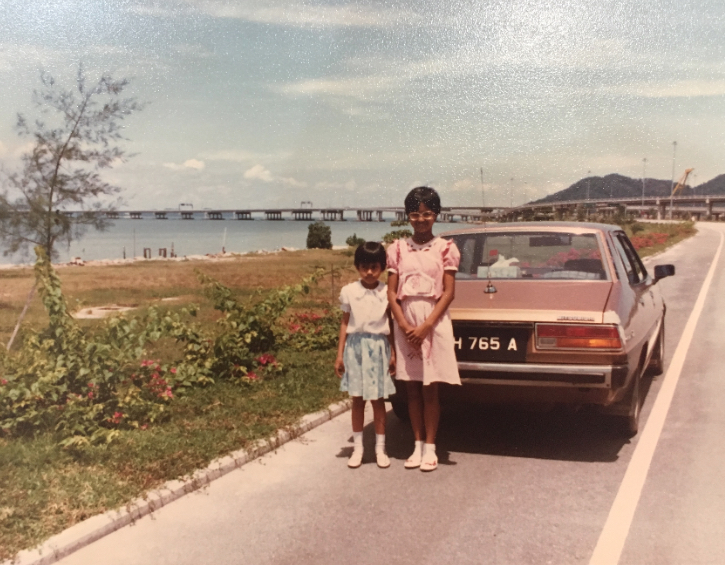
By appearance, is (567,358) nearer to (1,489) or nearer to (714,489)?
(714,489)

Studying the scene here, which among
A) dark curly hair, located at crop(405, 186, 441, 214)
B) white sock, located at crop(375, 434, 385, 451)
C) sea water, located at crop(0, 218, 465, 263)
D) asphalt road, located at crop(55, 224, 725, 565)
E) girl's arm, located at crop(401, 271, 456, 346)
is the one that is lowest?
sea water, located at crop(0, 218, 465, 263)

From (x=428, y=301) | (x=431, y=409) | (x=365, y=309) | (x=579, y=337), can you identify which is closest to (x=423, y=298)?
(x=428, y=301)

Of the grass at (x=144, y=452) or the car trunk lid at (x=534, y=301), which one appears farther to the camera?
the car trunk lid at (x=534, y=301)

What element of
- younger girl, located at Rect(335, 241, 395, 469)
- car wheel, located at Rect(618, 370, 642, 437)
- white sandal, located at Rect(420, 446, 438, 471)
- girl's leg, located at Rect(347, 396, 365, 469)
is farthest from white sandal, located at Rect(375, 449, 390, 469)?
car wheel, located at Rect(618, 370, 642, 437)

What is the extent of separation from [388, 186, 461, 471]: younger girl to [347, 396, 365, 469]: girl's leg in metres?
0.35

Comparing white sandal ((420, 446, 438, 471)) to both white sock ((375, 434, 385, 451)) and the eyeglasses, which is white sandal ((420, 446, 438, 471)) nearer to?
white sock ((375, 434, 385, 451))

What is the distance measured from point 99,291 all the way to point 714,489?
18.7 m

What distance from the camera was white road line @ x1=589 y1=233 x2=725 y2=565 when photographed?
360cm

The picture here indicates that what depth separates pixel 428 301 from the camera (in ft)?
15.6

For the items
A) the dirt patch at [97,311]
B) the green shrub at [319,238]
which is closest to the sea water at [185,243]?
the dirt patch at [97,311]

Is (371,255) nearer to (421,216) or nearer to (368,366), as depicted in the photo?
(421,216)

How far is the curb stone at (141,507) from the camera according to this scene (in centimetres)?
354

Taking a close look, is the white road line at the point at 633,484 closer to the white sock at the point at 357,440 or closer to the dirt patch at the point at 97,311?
the white sock at the point at 357,440

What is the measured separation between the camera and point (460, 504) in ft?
13.9
